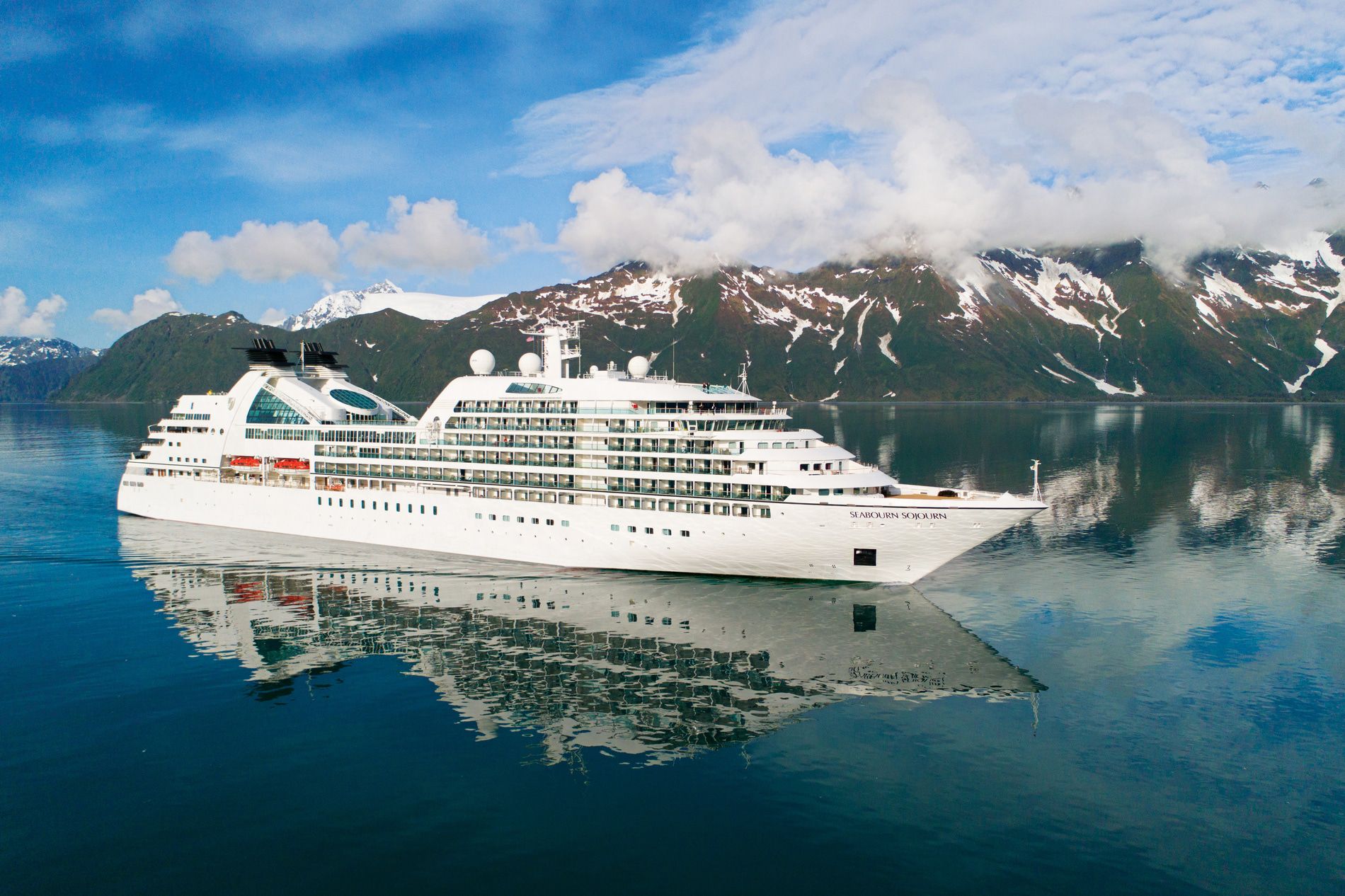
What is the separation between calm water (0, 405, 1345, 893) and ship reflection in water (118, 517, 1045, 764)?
0.62 feet

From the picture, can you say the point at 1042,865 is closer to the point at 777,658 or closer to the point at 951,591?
the point at 777,658

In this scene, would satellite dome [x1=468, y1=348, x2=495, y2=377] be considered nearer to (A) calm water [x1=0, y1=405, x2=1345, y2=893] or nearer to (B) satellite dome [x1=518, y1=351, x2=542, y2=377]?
(B) satellite dome [x1=518, y1=351, x2=542, y2=377]

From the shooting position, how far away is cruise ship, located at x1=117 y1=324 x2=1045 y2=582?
40.2 metres

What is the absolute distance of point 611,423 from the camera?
45688 mm

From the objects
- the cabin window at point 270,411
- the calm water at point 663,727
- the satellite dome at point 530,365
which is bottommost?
the calm water at point 663,727

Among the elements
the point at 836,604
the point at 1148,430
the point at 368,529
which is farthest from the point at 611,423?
the point at 1148,430

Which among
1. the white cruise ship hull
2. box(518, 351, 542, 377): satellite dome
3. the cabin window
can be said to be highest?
box(518, 351, 542, 377): satellite dome

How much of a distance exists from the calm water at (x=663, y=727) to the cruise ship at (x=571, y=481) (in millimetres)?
2187

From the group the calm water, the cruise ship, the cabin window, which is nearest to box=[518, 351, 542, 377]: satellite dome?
the cruise ship

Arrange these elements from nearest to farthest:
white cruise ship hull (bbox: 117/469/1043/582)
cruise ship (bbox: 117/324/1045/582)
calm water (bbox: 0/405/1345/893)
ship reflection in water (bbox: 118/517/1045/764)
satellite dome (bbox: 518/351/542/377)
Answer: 1. calm water (bbox: 0/405/1345/893)
2. ship reflection in water (bbox: 118/517/1045/764)
3. white cruise ship hull (bbox: 117/469/1043/582)
4. cruise ship (bbox: 117/324/1045/582)
5. satellite dome (bbox: 518/351/542/377)

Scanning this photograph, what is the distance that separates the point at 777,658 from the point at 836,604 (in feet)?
25.6

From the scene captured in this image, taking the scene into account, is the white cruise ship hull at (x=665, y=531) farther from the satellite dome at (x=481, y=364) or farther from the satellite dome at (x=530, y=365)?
the satellite dome at (x=481, y=364)

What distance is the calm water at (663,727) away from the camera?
781 inches

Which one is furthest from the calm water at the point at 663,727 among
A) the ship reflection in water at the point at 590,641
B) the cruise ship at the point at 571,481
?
the cruise ship at the point at 571,481
